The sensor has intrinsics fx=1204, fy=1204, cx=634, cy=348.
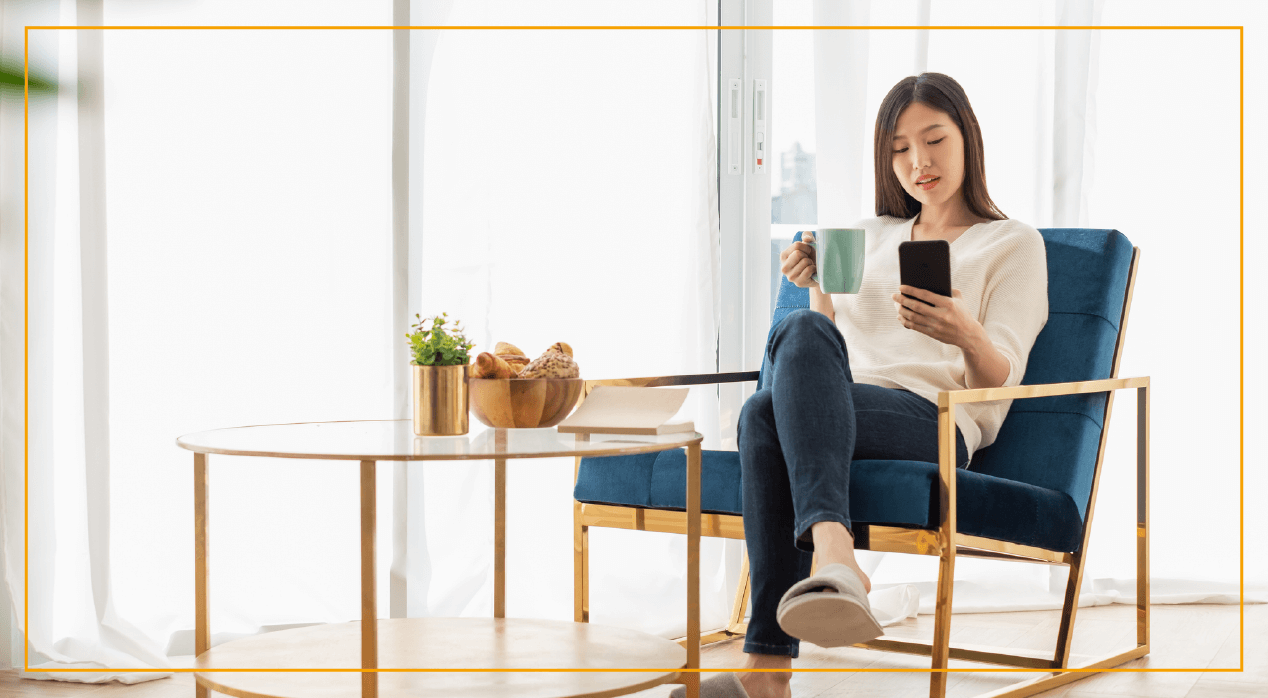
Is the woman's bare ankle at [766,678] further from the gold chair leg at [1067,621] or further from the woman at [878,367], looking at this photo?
the gold chair leg at [1067,621]

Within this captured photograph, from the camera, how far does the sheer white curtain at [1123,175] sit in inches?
113

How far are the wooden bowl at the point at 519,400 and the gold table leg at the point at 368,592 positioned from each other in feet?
1.06

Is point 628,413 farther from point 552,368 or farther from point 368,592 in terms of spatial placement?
point 368,592

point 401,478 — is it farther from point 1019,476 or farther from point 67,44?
point 1019,476

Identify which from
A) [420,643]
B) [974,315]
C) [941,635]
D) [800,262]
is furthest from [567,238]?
[941,635]

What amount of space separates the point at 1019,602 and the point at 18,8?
2428mm

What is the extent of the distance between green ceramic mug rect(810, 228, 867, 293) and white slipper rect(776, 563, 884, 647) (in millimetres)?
558

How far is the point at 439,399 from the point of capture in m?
1.59

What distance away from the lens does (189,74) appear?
2.25m

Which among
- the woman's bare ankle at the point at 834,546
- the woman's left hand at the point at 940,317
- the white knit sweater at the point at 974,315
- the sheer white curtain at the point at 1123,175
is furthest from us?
the sheer white curtain at the point at 1123,175

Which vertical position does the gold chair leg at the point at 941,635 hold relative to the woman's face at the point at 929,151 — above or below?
below

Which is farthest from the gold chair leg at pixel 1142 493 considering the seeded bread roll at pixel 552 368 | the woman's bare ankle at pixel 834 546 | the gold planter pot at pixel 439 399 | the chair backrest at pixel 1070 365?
the gold planter pot at pixel 439 399

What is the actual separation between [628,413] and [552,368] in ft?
0.41

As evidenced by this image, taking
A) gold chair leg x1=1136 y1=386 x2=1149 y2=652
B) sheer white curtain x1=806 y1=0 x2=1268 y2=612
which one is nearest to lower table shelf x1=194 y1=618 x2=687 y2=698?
gold chair leg x1=1136 y1=386 x2=1149 y2=652
